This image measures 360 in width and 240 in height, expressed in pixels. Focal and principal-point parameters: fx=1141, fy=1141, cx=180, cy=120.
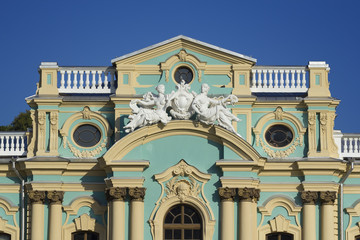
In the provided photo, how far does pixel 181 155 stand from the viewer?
41.7m

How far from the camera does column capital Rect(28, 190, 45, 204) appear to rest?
138 ft

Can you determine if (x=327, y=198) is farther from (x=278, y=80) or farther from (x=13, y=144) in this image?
(x=13, y=144)

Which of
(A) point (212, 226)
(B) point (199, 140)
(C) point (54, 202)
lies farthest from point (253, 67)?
(C) point (54, 202)

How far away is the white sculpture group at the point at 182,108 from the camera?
41250 millimetres

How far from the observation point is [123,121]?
4266 cm

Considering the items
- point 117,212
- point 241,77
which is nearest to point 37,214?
point 117,212

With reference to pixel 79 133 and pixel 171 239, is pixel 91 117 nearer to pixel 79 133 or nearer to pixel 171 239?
pixel 79 133

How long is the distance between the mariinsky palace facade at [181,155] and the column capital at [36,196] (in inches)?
1.5

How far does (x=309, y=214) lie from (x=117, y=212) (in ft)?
23.1

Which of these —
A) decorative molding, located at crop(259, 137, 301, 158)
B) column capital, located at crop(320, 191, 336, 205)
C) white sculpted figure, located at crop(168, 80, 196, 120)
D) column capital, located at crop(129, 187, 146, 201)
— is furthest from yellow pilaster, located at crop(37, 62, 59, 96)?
column capital, located at crop(320, 191, 336, 205)

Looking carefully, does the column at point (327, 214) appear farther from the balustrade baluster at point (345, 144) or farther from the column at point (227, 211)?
the column at point (227, 211)

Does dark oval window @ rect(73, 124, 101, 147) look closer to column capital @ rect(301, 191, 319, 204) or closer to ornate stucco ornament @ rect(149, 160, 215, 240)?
ornate stucco ornament @ rect(149, 160, 215, 240)

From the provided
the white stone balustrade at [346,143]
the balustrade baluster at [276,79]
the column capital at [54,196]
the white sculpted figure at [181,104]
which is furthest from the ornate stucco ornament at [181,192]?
the white stone balustrade at [346,143]

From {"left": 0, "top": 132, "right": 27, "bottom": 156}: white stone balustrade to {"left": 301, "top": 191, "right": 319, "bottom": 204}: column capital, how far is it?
419 inches
